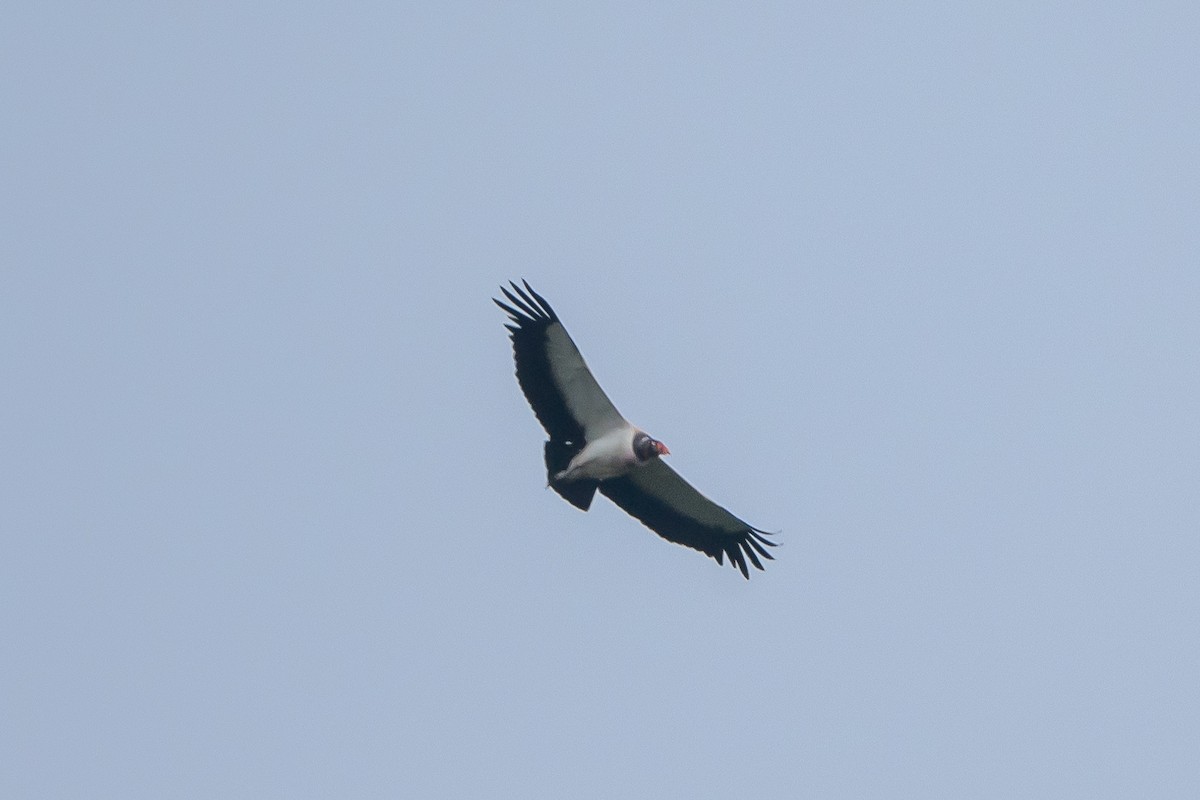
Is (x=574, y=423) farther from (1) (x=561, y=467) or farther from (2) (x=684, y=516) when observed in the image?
(2) (x=684, y=516)

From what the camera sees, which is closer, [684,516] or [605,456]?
[605,456]

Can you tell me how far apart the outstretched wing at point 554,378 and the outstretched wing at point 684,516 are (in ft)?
4.01

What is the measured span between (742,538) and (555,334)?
4.66 metres

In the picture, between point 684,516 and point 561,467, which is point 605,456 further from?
point 684,516

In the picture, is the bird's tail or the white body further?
the bird's tail

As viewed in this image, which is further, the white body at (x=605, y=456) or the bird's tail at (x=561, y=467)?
the bird's tail at (x=561, y=467)

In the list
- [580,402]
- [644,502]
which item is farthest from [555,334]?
[644,502]

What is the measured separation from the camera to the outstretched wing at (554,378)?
2761 centimetres

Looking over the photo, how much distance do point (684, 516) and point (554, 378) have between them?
335 cm

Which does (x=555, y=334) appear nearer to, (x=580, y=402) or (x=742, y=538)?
(x=580, y=402)

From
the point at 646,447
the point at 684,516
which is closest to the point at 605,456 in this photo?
the point at 646,447

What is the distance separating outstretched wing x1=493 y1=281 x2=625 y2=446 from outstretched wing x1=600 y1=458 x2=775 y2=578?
48.2 inches

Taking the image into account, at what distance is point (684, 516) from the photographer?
29.6 m

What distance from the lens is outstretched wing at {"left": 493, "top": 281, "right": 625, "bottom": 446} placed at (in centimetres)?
2761
